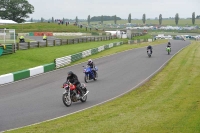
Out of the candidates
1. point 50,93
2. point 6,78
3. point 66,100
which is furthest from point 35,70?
point 66,100

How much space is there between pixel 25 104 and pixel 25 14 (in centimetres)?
10642

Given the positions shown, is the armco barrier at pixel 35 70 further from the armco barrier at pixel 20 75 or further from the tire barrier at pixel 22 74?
the armco barrier at pixel 20 75

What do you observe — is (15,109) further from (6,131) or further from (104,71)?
(104,71)

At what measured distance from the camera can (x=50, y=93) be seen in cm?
2044

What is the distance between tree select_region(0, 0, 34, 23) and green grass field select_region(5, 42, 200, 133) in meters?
101

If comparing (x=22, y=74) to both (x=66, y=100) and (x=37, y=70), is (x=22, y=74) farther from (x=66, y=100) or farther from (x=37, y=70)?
(x=66, y=100)

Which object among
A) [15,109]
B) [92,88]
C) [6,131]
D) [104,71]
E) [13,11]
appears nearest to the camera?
[6,131]

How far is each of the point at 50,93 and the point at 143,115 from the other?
310 inches

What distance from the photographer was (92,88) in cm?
2242

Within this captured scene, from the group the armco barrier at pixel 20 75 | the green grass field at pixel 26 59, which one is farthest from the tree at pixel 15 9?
the armco barrier at pixel 20 75

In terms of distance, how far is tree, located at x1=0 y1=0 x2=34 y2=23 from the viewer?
116750 mm

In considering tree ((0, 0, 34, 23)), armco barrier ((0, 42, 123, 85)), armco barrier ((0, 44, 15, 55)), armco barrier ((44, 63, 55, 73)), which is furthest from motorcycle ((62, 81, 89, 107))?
tree ((0, 0, 34, 23))

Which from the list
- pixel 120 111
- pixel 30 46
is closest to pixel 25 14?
pixel 30 46

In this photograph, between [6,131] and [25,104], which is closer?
[6,131]
